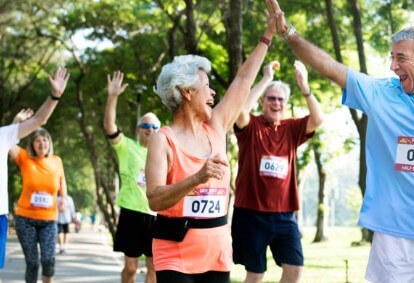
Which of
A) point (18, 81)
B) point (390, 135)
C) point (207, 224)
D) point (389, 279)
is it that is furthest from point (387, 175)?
point (18, 81)

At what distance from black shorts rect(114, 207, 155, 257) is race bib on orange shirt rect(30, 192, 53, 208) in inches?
35.4

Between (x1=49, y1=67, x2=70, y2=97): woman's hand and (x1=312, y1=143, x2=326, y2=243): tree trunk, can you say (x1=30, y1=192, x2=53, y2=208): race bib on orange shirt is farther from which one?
(x1=312, y1=143, x2=326, y2=243): tree trunk

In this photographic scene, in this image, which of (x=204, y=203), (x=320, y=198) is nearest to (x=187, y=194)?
(x=204, y=203)

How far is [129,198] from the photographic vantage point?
28.6 feet

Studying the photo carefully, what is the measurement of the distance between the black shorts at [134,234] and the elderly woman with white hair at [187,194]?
4.15 m

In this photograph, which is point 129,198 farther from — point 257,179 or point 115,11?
point 115,11

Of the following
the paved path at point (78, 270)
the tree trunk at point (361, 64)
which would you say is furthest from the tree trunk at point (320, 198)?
the tree trunk at point (361, 64)

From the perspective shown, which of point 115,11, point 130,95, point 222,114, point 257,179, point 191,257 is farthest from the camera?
point 130,95

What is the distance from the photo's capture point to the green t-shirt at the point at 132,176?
8.68 meters

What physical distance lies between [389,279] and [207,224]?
1075 mm

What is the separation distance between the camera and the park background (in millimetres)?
16188

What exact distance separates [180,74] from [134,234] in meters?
4.41

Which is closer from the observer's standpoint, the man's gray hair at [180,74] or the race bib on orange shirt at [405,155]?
the race bib on orange shirt at [405,155]

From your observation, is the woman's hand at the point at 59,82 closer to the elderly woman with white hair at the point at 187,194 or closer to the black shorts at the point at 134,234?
the black shorts at the point at 134,234
